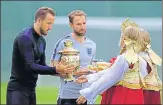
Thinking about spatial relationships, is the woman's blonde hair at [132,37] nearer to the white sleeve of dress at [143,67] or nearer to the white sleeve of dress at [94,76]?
the white sleeve of dress at [143,67]

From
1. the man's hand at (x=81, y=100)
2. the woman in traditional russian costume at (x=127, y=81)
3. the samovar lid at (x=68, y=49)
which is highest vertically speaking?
the samovar lid at (x=68, y=49)

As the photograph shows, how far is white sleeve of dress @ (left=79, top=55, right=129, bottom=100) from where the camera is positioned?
4930mm

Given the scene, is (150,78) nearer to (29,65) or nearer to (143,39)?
(143,39)

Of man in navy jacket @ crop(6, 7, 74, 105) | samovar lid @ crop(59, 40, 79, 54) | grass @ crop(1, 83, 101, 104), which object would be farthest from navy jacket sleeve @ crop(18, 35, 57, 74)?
grass @ crop(1, 83, 101, 104)

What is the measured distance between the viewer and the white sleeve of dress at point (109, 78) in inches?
194

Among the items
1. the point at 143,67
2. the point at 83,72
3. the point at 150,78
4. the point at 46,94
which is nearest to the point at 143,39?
the point at 143,67

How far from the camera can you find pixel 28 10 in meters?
12.7

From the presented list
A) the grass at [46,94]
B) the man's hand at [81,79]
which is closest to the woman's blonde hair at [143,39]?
the man's hand at [81,79]

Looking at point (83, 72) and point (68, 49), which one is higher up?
point (68, 49)

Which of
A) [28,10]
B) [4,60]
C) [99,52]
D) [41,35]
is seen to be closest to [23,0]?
[28,10]

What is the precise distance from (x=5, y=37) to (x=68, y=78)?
7.36 metres

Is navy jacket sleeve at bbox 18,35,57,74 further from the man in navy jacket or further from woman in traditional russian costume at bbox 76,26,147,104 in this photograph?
woman in traditional russian costume at bbox 76,26,147,104

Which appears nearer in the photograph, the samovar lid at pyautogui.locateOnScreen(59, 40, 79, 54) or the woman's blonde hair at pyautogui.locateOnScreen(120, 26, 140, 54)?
the woman's blonde hair at pyautogui.locateOnScreen(120, 26, 140, 54)

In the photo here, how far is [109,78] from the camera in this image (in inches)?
196
